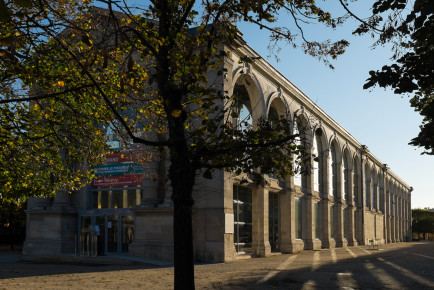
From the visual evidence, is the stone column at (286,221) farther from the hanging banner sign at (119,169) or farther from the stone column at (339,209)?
the stone column at (339,209)

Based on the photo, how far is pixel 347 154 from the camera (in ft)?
175

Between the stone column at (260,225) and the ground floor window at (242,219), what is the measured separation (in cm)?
32

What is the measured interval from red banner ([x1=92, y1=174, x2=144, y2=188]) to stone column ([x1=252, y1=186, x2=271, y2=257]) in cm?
697

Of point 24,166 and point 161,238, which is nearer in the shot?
point 24,166

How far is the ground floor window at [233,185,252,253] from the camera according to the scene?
2723 cm

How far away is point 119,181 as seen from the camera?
27328mm

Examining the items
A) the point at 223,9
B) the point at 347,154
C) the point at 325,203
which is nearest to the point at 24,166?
the point at 223,9

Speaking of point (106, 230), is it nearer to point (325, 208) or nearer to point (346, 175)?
point (325, 208)

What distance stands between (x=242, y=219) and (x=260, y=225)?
1.36 meters

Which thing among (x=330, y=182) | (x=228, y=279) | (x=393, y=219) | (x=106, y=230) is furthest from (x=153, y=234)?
(x=393, y=219)

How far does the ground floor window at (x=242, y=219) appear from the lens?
89.3 ft

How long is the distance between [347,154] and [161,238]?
34092 millimetres

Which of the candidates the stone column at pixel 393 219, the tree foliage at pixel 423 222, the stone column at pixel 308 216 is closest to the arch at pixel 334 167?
the stone column at pixel 308 216

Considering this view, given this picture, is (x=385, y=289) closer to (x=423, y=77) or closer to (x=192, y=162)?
(x=423, y=77)
